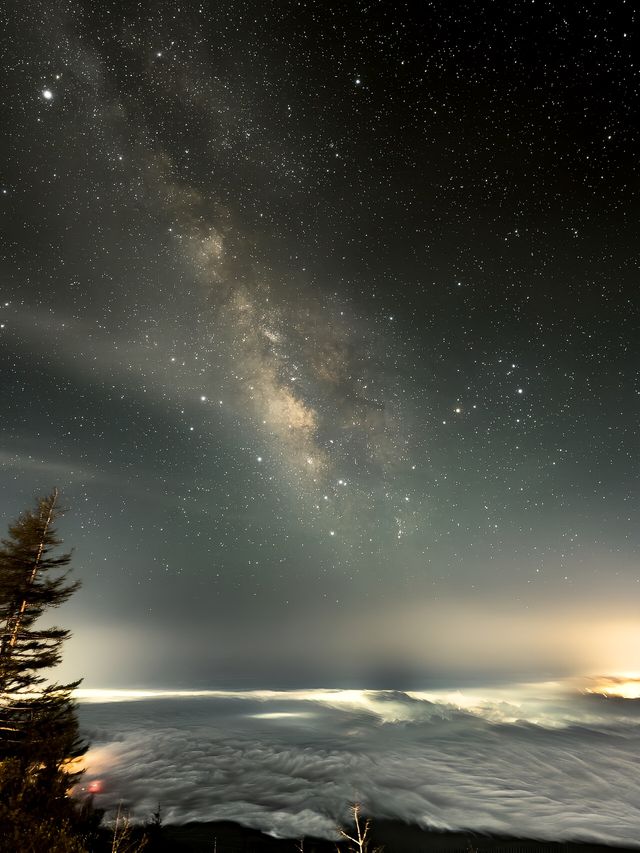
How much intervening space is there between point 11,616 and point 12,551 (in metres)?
2.23

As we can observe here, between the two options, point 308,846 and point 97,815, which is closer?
point 97,815

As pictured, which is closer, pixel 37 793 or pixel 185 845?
pixel 37 793

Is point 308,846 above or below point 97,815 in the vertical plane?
below

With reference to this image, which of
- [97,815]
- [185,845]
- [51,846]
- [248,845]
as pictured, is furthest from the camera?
[248,845]

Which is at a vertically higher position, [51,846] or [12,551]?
[12,551]

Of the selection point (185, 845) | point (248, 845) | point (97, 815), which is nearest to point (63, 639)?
point (97, 815)

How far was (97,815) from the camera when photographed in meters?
40.0

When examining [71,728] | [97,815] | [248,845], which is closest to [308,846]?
[248,845]

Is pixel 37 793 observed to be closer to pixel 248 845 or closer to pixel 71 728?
pixel 71 728

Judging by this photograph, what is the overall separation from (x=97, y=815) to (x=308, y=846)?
708 feet

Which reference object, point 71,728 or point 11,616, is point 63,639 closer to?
point 11,616

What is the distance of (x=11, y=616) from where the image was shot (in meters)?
14.6

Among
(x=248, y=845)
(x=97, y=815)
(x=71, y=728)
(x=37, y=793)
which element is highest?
(x=71, y=728)

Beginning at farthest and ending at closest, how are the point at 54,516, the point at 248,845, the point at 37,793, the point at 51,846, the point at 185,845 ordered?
the point at 248,845, the point at 185,845, the point at 54,516, the point at 37,793, the point at 51,846
